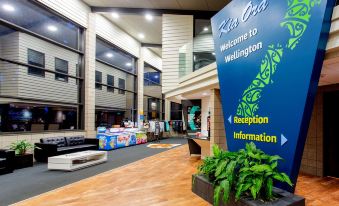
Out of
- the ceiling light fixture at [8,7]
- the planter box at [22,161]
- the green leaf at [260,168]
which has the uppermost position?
the ceiling light fixture at [8,7]

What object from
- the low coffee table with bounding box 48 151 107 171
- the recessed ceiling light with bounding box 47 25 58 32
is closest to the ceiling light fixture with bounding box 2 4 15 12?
the recessed ceiling light with bounding box 47 25 58 32

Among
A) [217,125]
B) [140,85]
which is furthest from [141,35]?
[217,125]

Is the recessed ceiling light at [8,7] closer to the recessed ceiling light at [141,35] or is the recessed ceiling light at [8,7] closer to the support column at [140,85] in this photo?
the recessed ceiling light at [141,35]

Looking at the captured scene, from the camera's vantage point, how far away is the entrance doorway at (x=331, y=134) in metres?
5.59

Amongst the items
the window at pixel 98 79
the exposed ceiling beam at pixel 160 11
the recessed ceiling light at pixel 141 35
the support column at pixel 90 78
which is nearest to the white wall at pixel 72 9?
the support column at pixel 90 78

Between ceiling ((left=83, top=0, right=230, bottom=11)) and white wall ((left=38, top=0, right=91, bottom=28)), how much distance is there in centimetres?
38

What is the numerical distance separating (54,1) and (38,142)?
472 cm

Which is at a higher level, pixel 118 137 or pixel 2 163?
pixel 118 137

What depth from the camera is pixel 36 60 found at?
27.1ft

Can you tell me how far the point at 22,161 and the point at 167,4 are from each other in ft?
25.1

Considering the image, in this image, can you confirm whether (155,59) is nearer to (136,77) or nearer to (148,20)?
(136,77)

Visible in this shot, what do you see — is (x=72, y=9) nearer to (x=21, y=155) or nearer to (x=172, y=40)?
(x=172, y=40)

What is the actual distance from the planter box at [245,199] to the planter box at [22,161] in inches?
195

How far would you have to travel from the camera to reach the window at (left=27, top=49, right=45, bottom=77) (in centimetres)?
800
